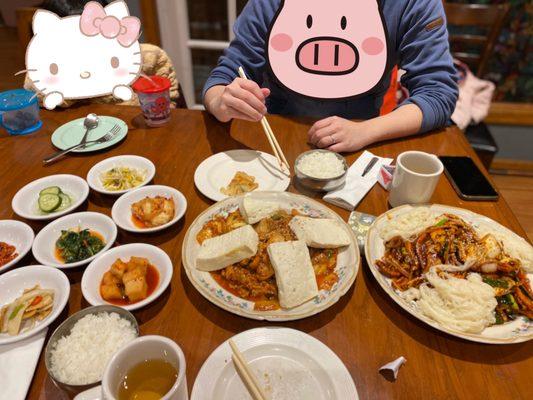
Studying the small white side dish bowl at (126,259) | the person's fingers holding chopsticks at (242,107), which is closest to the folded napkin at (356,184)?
the person's fingers holding chopsticks at (242,107)

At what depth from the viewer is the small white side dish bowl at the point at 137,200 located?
4.80 feet

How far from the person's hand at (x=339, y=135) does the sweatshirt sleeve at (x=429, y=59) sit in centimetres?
40

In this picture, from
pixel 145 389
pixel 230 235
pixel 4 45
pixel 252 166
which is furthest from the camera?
pixel 4 45

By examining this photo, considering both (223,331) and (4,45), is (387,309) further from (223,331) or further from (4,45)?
(4,45)

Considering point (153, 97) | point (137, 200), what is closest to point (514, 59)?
point (153, 97)

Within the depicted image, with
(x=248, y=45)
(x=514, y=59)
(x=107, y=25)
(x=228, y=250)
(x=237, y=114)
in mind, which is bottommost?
(x=514, y=59)

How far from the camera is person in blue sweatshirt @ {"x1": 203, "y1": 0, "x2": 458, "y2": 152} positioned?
1.91 meters

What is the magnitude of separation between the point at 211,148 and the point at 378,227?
1005 mm

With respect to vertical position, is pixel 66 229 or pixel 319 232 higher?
pixel 319 232

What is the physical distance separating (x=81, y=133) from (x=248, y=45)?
1.12 meters

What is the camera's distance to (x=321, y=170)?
1.70 m

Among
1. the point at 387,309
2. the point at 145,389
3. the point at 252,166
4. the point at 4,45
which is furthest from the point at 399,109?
the point at 4,45

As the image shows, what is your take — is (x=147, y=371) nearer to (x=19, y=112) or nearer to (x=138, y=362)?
(x=138, y=362)

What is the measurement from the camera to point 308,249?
1.35 m
